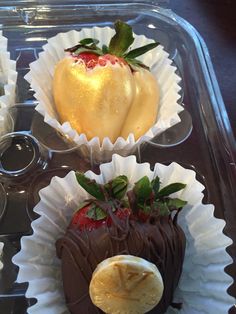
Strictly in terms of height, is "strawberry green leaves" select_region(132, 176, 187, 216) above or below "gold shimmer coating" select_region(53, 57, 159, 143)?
below

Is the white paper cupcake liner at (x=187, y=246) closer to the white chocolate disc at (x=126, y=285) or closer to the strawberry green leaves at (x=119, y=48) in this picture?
the white chocolate disc at (x=126, y=285)

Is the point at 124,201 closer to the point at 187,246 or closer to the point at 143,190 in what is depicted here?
the point at 143,190

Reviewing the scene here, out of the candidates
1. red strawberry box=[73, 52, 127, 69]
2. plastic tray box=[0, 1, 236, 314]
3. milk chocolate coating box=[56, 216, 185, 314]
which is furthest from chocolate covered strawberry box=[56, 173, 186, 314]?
red strawberry box=[73, 52, 127, 69]

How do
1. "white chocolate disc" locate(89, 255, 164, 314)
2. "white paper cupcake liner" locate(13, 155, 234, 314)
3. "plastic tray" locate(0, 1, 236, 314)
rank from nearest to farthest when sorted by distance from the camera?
"white chocolate disc" locate(89, 255, 164, 314) < "white paper cupcake liner" locate(13, 155, 234, 314) < "plastic tray" locate(0, 1, 236, 314)

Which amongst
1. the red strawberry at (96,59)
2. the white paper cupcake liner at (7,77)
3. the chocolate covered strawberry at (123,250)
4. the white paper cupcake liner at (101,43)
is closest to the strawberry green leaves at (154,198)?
the chocolate covered strawberry at (123,250)

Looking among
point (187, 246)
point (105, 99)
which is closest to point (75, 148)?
point (105, 99)

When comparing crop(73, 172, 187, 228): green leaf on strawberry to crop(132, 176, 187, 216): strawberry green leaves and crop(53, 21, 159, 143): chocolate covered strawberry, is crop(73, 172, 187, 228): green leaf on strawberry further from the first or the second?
crop(53, 21, 159, 143): chocolate covered strawberry
